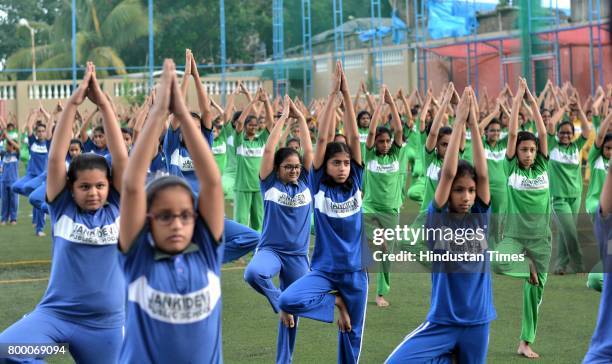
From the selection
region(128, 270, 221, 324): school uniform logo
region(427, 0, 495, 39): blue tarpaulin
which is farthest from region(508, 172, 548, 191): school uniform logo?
region(427, 0, 495, 39): blue tarpaulin

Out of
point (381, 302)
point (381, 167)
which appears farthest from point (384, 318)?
point (381, 167)

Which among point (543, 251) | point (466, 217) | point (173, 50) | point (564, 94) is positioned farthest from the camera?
point (173, 50)

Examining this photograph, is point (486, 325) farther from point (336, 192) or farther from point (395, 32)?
point (395, 32)

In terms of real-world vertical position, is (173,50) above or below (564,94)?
above

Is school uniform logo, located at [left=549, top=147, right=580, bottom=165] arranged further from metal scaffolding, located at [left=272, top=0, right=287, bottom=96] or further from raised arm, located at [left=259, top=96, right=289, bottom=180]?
metal scaffolding, located at [left=272, top=0, right=287, bottom=96]

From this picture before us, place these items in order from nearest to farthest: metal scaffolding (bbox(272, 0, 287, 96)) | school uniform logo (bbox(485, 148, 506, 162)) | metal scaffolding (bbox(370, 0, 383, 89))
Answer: school uniform logo (bbox(485, 148, 506, 162)), metal scaffolding (bbox(272, 0, 287, 96)), metal scaffolding (bbox(370, 0, 383, 89))

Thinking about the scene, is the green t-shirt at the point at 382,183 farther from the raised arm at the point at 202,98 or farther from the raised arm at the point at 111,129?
the raised arm at the point at 111,129

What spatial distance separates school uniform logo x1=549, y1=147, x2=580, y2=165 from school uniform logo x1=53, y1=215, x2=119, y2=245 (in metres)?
7.43

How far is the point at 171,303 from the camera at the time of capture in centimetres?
393

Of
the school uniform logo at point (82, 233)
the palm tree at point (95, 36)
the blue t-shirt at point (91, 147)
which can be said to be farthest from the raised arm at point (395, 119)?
the palm tree at point (95, 36)

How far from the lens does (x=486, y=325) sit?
5398mm

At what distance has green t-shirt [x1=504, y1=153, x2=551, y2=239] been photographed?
30.1 ft

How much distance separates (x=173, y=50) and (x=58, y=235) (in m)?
36.5

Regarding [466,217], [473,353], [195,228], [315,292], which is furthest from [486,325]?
[195,228]
